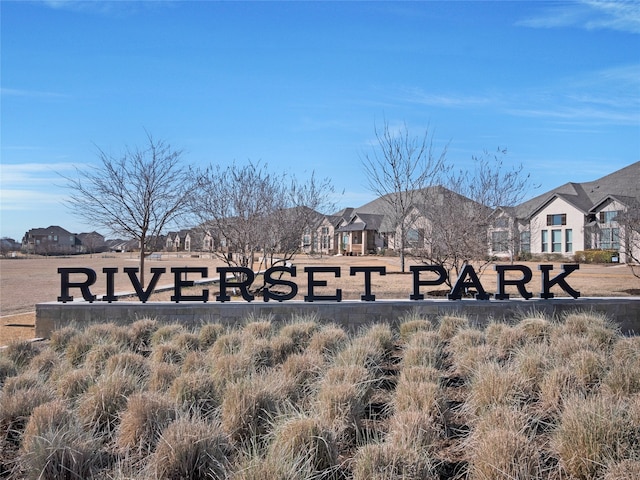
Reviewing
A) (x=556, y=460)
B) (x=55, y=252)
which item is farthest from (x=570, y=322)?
(x=55, y=252)

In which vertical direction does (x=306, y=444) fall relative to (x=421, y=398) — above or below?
below

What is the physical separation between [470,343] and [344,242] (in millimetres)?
60744

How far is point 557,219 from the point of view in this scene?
48.6 metres

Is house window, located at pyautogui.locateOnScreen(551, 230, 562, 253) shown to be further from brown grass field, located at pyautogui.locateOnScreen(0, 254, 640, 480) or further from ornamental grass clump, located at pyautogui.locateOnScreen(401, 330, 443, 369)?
ornamental grass clump, located at pyautogui.locateOnScreen(401, 330, 443, 369)

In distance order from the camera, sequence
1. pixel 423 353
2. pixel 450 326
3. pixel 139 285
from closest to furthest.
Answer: pixel 423 353 → pixel 450 326 → pixel 139 285

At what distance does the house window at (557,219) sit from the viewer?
4800 centimetres

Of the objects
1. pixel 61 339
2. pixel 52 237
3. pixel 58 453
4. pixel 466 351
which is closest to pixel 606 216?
pixel 466 351

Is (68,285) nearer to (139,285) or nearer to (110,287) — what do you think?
(110,287)

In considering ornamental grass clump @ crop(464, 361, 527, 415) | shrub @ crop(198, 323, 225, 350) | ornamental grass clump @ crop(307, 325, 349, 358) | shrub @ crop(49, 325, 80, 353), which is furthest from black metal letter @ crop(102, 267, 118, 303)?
ornamental grass clump @ crop(464, 361, 527, 415)

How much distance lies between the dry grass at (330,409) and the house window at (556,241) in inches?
1671

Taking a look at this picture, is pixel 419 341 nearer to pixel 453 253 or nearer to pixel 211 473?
pixel 211 473

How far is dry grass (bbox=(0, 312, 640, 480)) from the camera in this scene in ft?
15.5

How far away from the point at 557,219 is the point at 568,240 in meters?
2.07

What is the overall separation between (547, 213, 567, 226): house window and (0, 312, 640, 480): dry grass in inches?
1666
